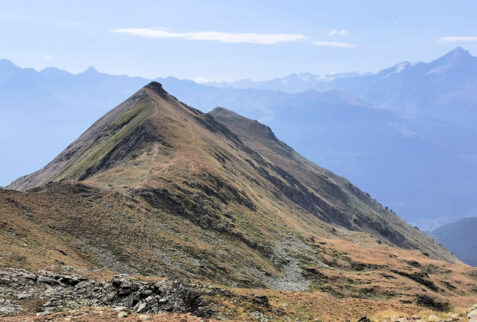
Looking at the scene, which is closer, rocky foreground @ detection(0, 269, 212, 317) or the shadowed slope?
rocky foreground @ detection(0, 269, 212, 317)

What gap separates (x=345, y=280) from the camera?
3041 inches

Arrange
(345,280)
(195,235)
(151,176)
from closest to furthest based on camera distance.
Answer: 1. (195,235)
2. (345,280)
3. (151,176)

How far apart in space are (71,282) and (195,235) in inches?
1603

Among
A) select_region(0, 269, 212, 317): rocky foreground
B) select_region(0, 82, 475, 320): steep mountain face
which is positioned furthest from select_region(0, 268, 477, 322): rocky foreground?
select_region(0, 82, 475, 320): steep mountain face

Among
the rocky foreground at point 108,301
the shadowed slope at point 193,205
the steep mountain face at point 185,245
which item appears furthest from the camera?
the shadowed slope at point 193,205

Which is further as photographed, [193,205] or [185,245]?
[193,205]

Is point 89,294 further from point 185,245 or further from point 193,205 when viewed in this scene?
point 193,205

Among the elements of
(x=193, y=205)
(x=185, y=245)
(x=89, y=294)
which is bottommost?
(x=89, y=294)

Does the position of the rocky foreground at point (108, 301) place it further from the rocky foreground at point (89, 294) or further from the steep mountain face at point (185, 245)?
the steep mountain face at point (185, 245)

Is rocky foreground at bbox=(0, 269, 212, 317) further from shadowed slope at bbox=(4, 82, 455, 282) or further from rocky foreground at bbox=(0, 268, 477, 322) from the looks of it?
shadowed slope at bbox=(4, 82, 455, 282)

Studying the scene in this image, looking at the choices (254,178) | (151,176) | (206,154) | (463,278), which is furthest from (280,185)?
(151,176)

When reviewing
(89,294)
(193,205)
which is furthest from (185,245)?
(89,294)

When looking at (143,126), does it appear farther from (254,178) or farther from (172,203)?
(172,203)

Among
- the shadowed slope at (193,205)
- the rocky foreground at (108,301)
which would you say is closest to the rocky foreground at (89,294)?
the rocky foreground at (108,301)
